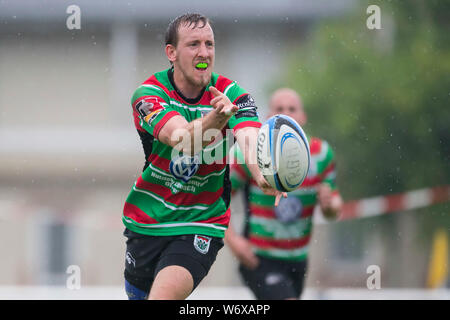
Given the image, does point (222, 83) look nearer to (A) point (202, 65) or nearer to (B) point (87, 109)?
(A) point (202, 65)

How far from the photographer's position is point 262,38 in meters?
18.8

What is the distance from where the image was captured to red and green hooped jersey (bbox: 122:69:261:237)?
464cm

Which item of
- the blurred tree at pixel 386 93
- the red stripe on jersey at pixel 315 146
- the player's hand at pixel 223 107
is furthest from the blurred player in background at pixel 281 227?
the blurred tree at pixel 386 93

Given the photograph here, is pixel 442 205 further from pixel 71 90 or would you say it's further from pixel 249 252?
pixel 71 90

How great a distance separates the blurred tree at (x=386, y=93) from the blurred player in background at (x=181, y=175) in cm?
723

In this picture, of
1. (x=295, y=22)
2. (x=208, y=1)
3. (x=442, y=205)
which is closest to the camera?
(x=442, y=205)

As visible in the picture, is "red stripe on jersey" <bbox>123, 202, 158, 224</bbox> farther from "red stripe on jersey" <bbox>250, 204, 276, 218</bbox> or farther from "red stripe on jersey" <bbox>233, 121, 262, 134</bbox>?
"red stripe on jersey" <bbox>250, 204, 276, 218</bbox>

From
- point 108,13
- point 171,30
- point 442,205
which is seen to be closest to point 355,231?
point 442,205

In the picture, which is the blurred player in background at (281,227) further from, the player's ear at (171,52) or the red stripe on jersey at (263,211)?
the player's ear at (171,52)

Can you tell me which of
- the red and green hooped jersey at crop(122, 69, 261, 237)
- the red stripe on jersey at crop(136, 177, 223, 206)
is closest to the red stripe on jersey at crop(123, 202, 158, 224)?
the red and green hooped jersey at crop(122, 69, 261, 237)

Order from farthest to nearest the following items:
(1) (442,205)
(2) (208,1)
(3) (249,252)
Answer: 1. (2) (208,1)
2. (1) (442,205)
3. (3) (249,252)

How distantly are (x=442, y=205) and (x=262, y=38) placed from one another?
25.3 feet

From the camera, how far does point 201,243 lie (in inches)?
186

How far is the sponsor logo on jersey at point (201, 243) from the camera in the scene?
469 centimetres
